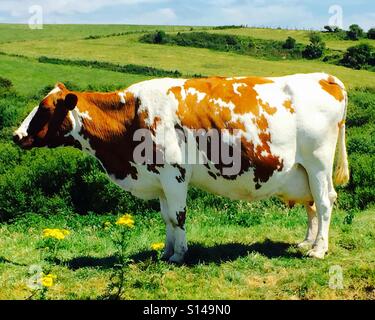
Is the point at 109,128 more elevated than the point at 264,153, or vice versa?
→ the point at 109,128

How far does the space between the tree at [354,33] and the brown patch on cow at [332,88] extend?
268ft

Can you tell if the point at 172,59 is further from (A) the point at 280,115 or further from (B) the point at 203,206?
(A) the point at 280,115

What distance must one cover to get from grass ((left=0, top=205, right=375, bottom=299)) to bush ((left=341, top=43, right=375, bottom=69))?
6435 centimetres

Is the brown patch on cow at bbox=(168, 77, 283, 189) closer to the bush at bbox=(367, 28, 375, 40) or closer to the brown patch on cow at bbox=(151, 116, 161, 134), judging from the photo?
the brown patch on cow at bbox=(151, 116, 161, 134)

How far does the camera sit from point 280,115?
693 cm

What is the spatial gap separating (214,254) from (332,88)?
2.69 m

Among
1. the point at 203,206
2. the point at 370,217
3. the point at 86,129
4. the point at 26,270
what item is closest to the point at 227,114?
the point at 86,129

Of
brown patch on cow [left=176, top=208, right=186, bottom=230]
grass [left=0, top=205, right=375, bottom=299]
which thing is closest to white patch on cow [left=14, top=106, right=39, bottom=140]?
grass [left=0, top=205, right=375, bottom=299]

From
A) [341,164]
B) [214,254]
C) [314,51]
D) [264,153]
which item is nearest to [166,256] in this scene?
[214,254]

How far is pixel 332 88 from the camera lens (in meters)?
7.26

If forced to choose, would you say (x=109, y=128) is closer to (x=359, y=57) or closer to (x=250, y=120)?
(x=250, y=120)

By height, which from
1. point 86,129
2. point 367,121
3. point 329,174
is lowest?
point 367,121
